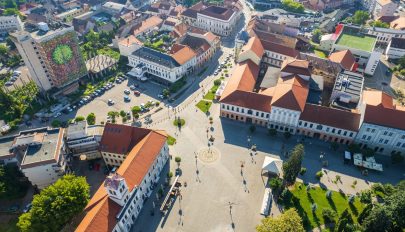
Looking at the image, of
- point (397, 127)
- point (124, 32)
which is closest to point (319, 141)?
point (397, 127)

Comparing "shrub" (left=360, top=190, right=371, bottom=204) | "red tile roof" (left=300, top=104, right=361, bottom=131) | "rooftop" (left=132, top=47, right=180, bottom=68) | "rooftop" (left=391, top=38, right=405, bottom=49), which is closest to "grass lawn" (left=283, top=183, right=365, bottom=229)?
"shrub" (left=360, top=190, right=371, bottom=204)

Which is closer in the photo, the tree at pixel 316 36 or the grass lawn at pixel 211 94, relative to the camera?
the grass lawn at pixel 211 94

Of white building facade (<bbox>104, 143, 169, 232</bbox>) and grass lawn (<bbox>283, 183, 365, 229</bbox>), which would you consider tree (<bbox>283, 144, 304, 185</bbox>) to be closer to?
grass lawn (<bbox>283, 183, 365, 229</bbox>)

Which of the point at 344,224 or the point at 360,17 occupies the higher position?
the point at 360,17

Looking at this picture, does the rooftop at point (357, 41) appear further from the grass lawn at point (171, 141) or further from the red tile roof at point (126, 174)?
the red tile roof at point (126, 174)

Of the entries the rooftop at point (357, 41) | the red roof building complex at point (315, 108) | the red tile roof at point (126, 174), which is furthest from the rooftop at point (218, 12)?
the red tile roof at point (126, 174)

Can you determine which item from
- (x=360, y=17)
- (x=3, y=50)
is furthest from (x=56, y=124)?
(x=360, y=17)

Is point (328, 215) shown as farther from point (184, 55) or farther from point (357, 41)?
point (357, 41)
